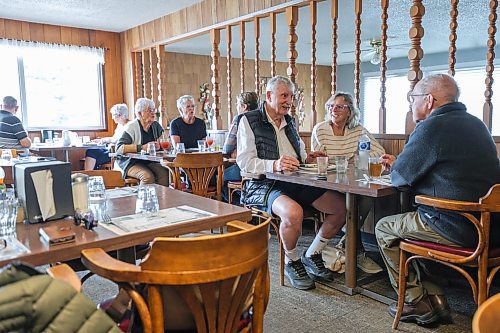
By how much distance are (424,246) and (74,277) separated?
1542 millimetres

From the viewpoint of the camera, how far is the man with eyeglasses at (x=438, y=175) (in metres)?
1.90

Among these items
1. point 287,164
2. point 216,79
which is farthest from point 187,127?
point 287,164

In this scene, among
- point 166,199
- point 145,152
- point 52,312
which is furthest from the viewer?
Result: point 145,152

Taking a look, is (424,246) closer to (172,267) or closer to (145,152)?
(172,267)

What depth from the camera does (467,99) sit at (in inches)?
342

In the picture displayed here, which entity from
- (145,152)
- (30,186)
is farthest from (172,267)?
(145,152)

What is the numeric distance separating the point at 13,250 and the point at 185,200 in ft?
2.49

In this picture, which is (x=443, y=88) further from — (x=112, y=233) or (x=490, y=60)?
(x=112, y=233)

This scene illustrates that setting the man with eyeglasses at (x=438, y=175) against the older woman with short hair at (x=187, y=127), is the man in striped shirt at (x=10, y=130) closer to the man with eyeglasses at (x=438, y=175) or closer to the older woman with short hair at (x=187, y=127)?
the older woman with short hair at (x=187, y=127)

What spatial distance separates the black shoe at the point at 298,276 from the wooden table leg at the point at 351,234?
0.25 metres

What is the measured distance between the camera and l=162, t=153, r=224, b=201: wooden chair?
10.6 ft

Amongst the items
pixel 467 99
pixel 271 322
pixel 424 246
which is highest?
pixel 467 99

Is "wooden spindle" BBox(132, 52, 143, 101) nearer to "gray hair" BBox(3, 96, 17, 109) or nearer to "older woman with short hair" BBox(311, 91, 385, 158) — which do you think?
"gray hair" BBox(3, 96, 17, 109)

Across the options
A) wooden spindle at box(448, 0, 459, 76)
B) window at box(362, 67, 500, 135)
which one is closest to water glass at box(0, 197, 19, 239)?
wooden spindle at box(448, 0, 459, 76)
